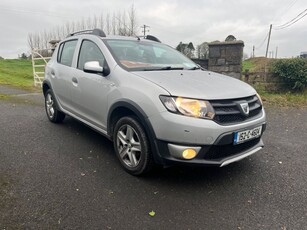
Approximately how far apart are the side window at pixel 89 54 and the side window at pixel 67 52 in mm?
351

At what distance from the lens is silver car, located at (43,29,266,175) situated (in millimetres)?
2670

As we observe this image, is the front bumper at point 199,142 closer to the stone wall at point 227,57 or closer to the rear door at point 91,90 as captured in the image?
the rear door at point 91,90

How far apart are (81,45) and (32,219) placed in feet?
8.92

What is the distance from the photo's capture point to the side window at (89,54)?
371 centimetres

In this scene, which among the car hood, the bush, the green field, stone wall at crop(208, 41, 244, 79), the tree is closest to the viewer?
the car hood

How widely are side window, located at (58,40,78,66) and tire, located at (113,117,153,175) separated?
1857 mm

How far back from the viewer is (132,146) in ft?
10.4

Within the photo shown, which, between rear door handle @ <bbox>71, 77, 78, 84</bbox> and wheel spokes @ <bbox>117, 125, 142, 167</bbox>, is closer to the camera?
wheel spokes @ <bbox>117, 125, 142, 167</bbox>

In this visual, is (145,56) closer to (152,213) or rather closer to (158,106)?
(158,106)

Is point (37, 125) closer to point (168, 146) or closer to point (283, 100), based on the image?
point (168, 146)

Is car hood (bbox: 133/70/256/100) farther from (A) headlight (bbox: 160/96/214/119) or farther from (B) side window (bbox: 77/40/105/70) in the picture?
(B) side window (bbox: 77/40/105/70)

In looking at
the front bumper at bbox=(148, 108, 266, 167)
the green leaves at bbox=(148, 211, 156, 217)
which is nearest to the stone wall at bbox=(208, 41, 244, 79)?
the front bumper at bbox=(148, 108, 266, 167)

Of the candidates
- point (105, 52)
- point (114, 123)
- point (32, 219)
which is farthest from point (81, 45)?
point (32, 219)

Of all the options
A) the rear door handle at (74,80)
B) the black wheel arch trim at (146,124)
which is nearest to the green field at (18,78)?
the rear door handle at (74,80)
